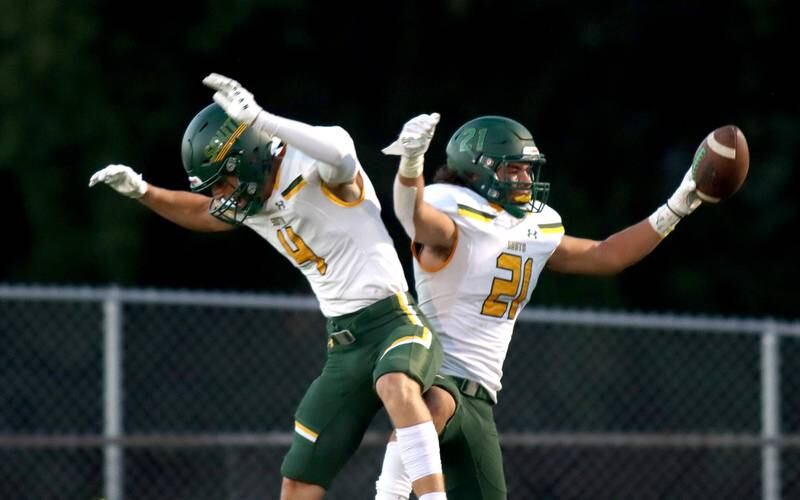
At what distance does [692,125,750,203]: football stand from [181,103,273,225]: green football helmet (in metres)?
1.59

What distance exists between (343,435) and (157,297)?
8.64 ft

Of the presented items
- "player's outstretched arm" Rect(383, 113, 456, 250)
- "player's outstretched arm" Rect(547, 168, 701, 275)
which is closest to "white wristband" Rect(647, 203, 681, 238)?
"player's outstretched arm" Rect(547, 168, 701, 275)

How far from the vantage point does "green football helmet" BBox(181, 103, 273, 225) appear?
518 centimetres

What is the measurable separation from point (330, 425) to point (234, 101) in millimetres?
1140

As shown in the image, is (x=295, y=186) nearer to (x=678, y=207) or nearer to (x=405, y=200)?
(x=405, y=200)

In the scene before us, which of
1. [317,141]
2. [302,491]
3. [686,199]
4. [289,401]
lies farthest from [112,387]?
[686,199]

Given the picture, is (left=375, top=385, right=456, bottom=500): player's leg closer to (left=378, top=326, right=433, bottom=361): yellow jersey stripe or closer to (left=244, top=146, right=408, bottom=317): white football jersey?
(left=378, top=326, right=433, bottom=361): yellow jersey stripe

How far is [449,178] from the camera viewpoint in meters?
5.48

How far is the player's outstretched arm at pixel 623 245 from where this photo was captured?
565cm

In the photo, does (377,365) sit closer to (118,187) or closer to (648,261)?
(118,187)

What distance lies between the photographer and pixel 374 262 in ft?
17.1

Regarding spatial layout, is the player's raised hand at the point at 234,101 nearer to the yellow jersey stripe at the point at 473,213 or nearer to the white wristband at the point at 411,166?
the white wristband at the point at 411,166

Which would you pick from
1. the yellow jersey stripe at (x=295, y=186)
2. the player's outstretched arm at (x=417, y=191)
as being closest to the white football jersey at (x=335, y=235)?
the yellow jersey stripe at (x=295, y=186)

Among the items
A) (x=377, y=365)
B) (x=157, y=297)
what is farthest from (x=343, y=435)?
(x=157, y=297)
